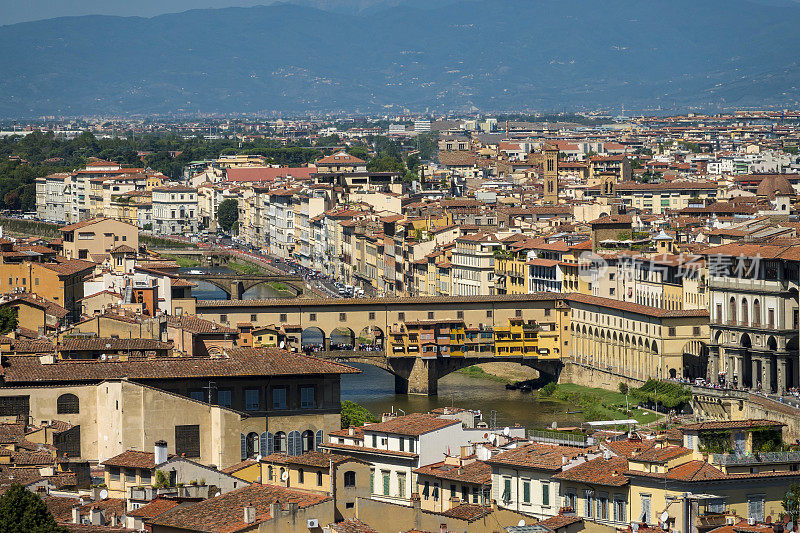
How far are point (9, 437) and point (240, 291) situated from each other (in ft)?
214

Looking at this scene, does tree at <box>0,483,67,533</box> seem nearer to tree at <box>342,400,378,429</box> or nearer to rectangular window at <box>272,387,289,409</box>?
rectangular window at <box>272,387,289,409</box>

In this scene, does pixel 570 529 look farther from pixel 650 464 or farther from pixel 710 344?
pixel 710 344

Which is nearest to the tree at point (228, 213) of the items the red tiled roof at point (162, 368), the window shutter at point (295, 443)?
the red tiled roof at point (162, 368)

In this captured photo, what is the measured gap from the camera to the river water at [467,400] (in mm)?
58125

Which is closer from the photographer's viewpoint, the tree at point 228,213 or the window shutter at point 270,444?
the window shutter at point 270,444

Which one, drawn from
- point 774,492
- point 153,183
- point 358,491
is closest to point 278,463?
point 358,491

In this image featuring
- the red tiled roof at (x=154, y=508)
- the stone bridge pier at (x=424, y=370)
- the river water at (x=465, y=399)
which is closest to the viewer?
the red tiled roof at (x=154, y=508)

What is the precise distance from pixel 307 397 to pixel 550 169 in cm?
10372

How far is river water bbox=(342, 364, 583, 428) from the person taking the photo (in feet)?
191

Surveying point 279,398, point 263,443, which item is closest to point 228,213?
point 279,398

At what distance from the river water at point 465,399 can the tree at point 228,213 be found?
70.9 metres

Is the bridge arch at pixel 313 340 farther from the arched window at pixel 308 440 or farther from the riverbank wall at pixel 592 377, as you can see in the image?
the arched window at pixel 308 440

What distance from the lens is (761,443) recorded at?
29.9 meters

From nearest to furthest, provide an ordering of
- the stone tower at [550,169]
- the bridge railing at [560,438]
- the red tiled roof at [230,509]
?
the red tiled roof at [230,509] → the bridge railing at [560,438] → the stone tower at [550,169]
